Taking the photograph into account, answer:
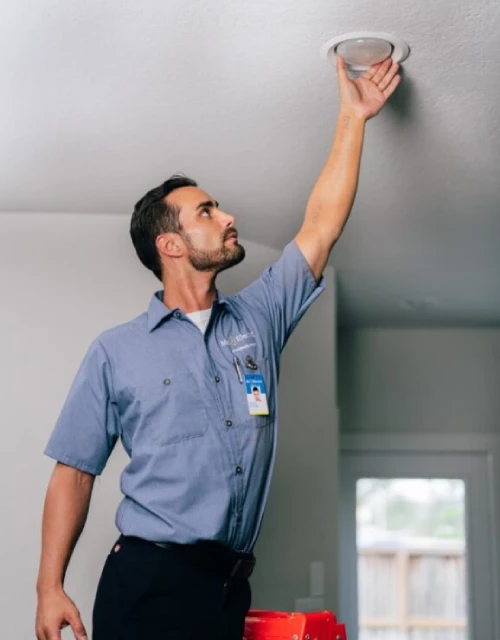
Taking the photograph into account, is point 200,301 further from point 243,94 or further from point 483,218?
point 483,218

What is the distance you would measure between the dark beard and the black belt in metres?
0.57

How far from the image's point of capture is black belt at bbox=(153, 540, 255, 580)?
65.2 inches

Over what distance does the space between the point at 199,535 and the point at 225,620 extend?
0.16 meters

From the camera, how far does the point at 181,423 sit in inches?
68.0

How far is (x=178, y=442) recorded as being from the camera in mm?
1718

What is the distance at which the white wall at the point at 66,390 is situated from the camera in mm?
2744

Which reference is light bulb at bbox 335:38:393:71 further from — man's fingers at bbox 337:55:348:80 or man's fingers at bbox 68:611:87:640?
man's fingers at bbox 68:611:87:640

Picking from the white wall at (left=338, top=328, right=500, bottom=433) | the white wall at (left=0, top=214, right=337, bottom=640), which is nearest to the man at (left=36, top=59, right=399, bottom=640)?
the white wall at (left=0, top=214, right=337, bottom=640)

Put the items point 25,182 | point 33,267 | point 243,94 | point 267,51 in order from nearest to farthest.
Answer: point 267,51 < point 243,94 < point 25,182 < point 33,267

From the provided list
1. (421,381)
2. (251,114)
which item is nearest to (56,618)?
(251,114)

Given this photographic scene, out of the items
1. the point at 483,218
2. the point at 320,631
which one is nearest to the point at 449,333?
the point at 483,218

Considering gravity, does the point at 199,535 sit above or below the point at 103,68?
below

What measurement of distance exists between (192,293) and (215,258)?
0.28 feet

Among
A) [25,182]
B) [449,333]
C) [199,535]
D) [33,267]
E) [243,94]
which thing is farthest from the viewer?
[449,333]
